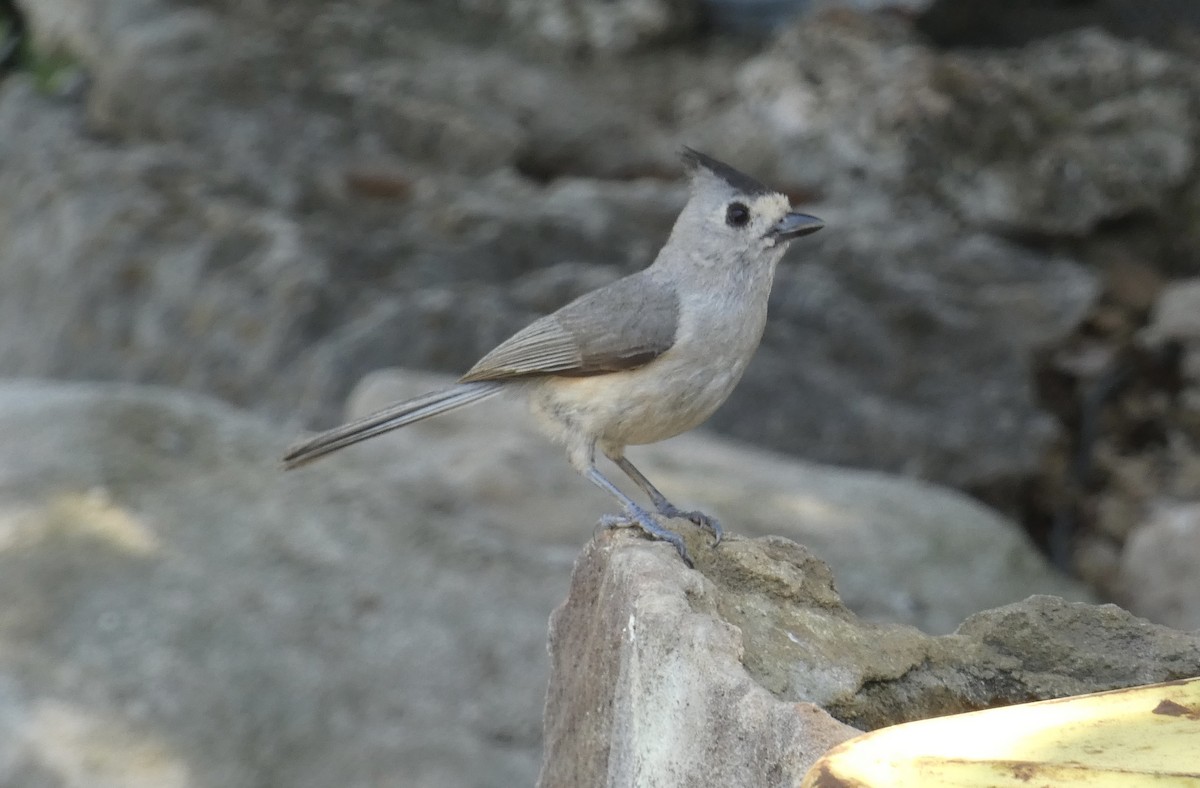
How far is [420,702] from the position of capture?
383cm

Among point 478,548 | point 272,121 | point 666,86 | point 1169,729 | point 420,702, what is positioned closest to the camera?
point 1169,729

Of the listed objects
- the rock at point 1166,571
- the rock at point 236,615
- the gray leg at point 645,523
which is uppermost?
the rock at point 1166,571

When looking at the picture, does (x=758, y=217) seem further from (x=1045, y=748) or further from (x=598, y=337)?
(x=1045, y=748)

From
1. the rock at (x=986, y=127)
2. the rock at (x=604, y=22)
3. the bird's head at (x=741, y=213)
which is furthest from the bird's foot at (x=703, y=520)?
the rock at (x=604, y=22)

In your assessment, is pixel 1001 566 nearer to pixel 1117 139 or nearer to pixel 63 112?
pixel 1117 139

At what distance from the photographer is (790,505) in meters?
5.07

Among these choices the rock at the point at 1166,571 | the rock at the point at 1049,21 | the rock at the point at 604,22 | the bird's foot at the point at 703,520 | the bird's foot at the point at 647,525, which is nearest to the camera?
the bird's foot at the point at 647,525

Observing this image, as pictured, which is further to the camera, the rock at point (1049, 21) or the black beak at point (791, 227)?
the rock at point (1049, 21)

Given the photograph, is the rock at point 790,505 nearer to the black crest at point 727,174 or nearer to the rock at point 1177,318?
the black crest at point 727,174

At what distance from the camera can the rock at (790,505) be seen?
4.82 metres

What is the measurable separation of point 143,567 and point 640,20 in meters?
6.06

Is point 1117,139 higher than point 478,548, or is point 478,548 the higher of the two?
point 1117,139

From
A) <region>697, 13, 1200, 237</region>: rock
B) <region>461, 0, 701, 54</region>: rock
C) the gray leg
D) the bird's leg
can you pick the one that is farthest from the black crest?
<region>461, 0, 701, 54</region>: rock

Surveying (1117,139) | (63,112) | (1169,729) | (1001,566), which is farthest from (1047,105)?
(1169,729)
